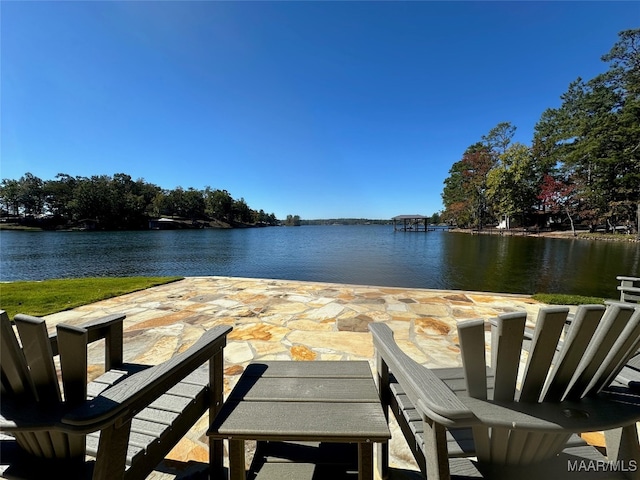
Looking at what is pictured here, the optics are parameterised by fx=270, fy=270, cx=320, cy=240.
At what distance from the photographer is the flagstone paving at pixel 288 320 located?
2.54m

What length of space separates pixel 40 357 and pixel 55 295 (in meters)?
5.94

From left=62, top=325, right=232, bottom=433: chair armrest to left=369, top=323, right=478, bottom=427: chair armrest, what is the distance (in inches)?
32.9

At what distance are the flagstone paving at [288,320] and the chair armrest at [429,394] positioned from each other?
823mm

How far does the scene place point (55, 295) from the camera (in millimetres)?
5051

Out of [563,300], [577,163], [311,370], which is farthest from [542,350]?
[577,163]

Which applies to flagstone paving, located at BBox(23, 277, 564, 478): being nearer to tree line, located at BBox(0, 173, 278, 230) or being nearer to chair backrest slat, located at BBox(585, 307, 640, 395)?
chair backrest slat, located at BBox(585, 307, 640, 395)

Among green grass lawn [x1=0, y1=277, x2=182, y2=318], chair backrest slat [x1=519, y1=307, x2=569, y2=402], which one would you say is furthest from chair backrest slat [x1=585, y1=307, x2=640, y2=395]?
green grass lawn [x1=0, y1=277, x2=182, y2=318]

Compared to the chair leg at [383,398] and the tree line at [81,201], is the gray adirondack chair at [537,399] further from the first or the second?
the tree line at [81,201]

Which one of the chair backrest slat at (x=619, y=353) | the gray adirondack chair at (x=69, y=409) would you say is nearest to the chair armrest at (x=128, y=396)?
the gray adirondack chair at (x=69, y=409)

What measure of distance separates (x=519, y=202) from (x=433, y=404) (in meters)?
40.4

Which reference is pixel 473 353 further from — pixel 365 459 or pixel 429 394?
pixel 365 459

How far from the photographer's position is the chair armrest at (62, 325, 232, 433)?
2.34 feet

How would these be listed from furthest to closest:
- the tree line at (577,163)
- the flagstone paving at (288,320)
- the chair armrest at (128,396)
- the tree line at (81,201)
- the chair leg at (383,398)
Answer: the tree line at (81,201) < the tree line at (577,163) < the flagstone paving at (288,320) < the chair leg at (383,398) < the chair armrest at (128,396)

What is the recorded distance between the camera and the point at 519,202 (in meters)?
32.9
